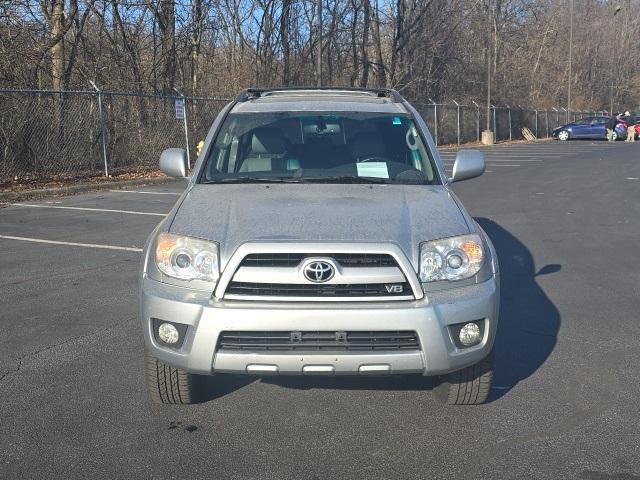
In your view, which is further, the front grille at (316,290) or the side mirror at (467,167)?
the side mirror at (467,167)

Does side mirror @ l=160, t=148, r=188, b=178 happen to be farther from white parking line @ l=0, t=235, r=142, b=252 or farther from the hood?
white parking line @ l=0, t=235, r=142, b=252

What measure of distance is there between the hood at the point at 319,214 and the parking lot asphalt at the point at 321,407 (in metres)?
1.00

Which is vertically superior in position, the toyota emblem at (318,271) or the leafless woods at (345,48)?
the leafless woods at (345,48)

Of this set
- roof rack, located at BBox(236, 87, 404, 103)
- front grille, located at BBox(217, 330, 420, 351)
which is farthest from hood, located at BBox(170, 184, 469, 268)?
roof rack, located at BBox(236, 87, 404, 103)

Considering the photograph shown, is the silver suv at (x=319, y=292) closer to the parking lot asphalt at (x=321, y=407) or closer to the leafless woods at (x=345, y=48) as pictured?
the parking lot asphalt at (x=321, y=407)

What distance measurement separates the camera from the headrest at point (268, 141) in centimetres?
511

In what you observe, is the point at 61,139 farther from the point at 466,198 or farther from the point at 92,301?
the point at 92,301

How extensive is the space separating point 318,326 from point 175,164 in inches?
92.0

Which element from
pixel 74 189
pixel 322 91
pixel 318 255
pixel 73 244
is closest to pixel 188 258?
pixel 318 255

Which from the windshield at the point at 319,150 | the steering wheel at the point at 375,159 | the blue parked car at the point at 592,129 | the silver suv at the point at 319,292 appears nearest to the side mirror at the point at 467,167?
the windshield at the point at 319,150

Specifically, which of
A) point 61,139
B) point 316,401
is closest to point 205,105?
point 61,139

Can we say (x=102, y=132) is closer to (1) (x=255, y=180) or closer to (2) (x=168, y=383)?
(1) (x=255, y=180)

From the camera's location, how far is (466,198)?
571 inches

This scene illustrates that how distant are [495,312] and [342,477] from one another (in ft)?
3.87
